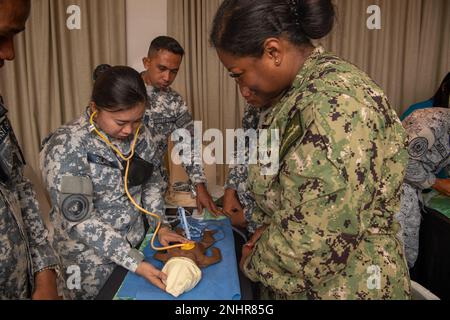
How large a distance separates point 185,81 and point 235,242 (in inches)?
95.0

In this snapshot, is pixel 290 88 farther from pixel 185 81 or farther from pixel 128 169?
pixel 185 81

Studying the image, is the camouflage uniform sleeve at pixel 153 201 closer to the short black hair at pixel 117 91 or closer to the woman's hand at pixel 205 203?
the woman's hand at pixel 205 203

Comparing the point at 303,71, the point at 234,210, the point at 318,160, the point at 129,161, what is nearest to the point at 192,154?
the point at 234,210

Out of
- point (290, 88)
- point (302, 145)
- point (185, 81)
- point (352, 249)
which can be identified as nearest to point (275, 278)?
point (352, 249)

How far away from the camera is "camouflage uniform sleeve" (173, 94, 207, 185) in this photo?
2.18 m

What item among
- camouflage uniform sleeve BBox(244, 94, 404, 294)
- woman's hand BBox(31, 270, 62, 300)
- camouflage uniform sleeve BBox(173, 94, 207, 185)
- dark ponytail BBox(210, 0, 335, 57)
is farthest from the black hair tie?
camouflage uniform sleeve BBox(173, 94, 207, 185)

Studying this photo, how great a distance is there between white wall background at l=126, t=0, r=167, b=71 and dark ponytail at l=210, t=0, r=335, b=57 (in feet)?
9.48

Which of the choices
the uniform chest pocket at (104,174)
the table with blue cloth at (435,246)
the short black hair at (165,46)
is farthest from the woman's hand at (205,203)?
the table with blue cloth at (435,246)

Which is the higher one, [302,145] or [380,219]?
[302,145]

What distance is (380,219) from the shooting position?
93cm

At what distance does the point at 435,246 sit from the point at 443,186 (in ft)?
1.24

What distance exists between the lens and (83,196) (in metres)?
1.30

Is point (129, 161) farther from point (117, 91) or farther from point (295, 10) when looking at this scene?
point (295, 10)

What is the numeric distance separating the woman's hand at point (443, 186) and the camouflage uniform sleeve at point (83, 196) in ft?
6.28
